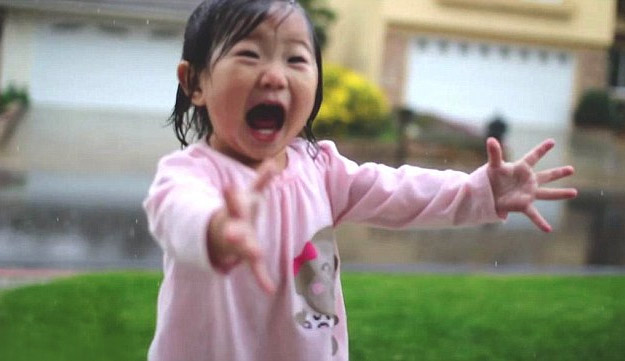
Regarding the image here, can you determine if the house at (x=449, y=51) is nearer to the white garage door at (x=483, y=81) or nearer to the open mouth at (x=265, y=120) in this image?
the white garage door at (x=483, y=81)

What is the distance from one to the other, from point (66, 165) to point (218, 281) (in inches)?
234

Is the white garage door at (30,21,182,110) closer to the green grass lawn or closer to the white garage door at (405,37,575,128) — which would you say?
the white garage door at (405,37,575,128)

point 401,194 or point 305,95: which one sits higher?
point 305,95

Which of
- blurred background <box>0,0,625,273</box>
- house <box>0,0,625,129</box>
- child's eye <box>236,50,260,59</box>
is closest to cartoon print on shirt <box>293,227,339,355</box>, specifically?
child's eye <box>236,50,260,59</box>

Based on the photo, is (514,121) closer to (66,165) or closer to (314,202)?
(66,165)

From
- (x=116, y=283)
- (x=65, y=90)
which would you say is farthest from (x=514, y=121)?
(x=116, y=283)

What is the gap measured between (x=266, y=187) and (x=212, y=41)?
8.7 inches

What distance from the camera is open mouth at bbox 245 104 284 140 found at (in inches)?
40.5

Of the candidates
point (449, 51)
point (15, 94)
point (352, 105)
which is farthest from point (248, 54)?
point (449, 51)

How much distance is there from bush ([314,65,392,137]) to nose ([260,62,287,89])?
19.1ft

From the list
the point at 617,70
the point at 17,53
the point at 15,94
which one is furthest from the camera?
the point at 617,70

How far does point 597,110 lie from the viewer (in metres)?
9.80

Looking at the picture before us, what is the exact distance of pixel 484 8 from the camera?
941cm

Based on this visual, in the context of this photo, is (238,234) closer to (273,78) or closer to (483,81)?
(273,78)
